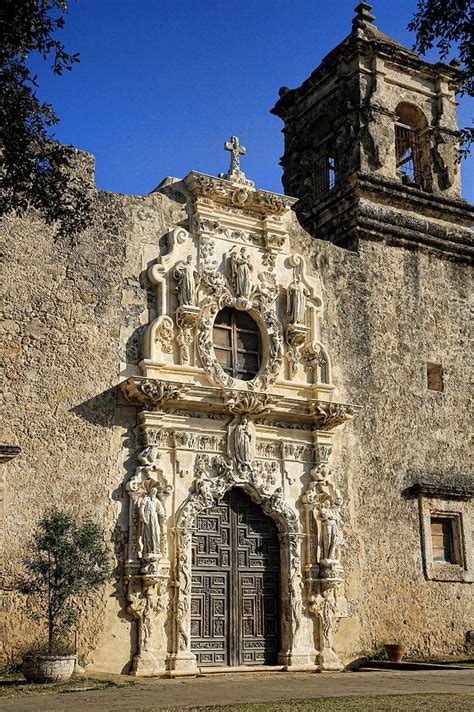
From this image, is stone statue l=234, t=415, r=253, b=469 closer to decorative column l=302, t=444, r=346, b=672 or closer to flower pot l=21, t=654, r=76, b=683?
decorative column l=302, t=444, r=346, b=672

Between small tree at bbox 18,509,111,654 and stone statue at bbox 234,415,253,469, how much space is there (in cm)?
266

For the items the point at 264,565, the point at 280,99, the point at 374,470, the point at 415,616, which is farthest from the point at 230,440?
the point at 280,99

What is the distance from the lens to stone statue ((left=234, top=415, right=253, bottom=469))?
44.1ft

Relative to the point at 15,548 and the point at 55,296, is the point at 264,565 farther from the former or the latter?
the point at 55,296

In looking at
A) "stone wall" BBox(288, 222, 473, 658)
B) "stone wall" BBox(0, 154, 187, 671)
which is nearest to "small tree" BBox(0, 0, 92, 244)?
"stone wall" BBox(0, 154, 187, 671)

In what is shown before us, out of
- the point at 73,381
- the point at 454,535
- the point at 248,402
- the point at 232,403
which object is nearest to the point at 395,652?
the point at 454,535

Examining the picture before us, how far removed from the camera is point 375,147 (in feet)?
55.2

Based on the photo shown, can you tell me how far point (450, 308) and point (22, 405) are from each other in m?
8.26

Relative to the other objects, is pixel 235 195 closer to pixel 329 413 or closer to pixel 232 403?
pixel 232 403

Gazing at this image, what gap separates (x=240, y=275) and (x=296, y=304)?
1.04 meters

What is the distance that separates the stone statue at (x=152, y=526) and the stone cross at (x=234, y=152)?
216 inches

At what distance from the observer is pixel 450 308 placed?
16.7 meters

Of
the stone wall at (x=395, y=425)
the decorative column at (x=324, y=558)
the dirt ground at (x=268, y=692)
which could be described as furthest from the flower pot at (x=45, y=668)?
the stone wall at (x=395, y=425)

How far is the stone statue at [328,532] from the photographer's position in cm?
1364
